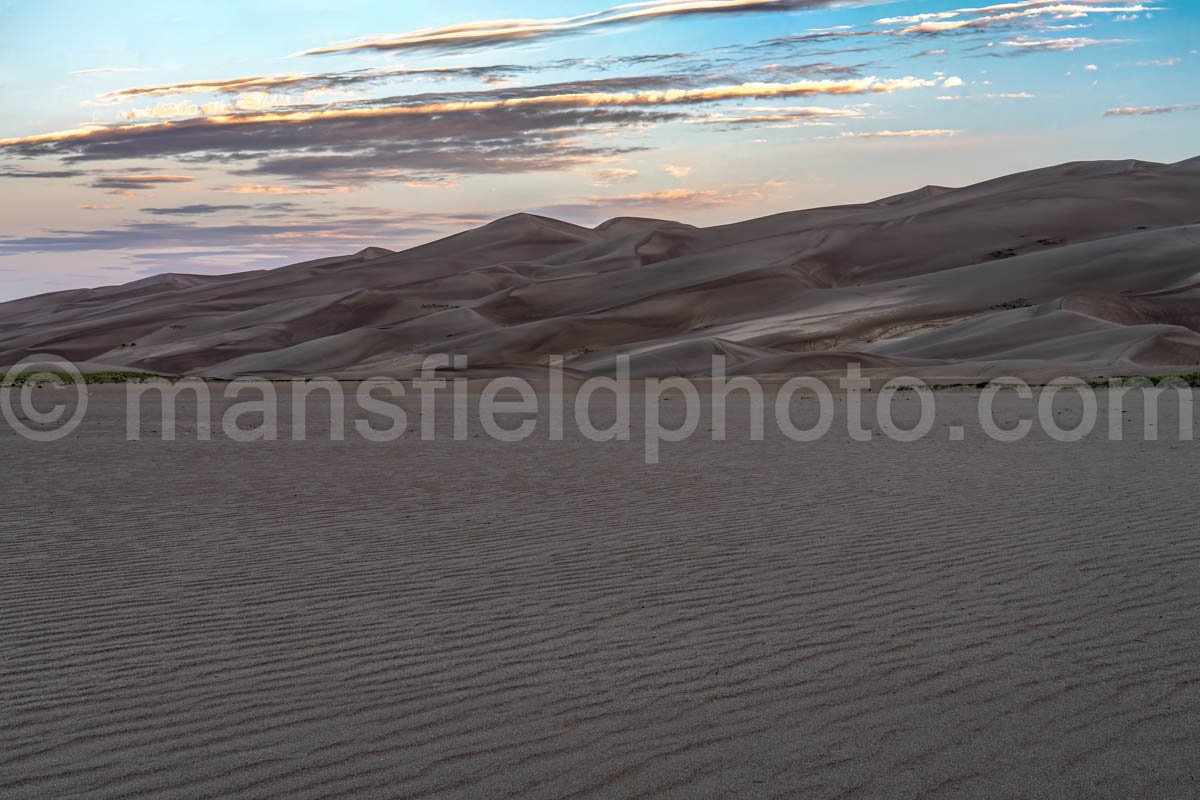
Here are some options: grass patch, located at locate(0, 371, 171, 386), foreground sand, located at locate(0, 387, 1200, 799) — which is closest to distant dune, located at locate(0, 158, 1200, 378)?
grass patch, located at locate(0, 371, 171, 386)

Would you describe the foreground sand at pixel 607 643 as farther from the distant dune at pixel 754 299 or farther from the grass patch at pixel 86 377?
the grass patch at pixel 86 377

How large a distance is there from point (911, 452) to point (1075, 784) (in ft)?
37.0

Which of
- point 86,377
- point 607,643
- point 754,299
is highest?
point 754,299

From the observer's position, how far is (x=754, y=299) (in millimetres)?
70000

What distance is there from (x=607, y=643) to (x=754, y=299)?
212ft

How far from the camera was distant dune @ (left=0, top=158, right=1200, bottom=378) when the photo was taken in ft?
139

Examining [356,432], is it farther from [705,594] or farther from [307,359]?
[307,359]

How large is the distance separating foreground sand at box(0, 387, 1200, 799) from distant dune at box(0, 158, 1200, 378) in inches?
896

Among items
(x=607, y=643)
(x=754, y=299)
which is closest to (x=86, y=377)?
(x=607, y=643)

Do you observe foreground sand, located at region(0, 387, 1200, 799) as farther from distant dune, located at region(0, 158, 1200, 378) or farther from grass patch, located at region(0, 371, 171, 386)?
grass patch, located at region(0, 371, 171, 386)

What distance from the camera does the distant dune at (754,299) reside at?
1670 inches

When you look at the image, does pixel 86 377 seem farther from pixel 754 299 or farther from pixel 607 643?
pixel 754 299

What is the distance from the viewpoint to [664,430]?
1925 centimetres

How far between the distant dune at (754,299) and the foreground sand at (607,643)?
22759 mm
